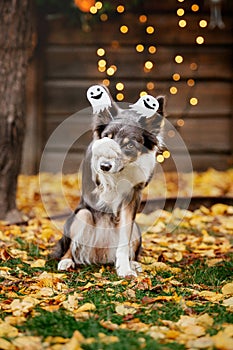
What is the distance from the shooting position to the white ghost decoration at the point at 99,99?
352cm

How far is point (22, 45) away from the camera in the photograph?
5.26 m


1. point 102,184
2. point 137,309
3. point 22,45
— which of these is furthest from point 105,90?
point 22,45

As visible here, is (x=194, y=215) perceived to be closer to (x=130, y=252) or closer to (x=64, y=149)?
(x=130, y=252)

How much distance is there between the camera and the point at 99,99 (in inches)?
139

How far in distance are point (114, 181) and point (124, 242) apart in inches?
16.2

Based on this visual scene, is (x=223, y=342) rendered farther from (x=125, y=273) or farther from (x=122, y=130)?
(x=122, y=130)

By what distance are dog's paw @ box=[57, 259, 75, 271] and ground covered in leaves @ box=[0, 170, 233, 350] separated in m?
0.05

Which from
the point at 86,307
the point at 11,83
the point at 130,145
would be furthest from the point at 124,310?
the point at 11,83

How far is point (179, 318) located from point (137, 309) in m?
0.22

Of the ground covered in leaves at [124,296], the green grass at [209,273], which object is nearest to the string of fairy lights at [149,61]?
the ground covered in leaves at [124,296]

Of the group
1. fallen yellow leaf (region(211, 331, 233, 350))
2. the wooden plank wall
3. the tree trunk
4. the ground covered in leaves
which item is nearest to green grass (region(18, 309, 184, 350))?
the ground covered in leaves

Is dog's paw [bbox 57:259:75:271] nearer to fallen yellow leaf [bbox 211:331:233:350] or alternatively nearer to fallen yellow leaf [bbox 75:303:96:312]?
fallen yellow leaf [bbox 75:303:96:312]

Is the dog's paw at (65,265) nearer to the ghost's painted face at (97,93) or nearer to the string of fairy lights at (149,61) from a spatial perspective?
the ghost's painted face at (97,93)

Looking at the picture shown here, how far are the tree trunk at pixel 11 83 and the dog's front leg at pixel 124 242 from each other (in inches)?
71.0
